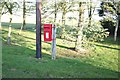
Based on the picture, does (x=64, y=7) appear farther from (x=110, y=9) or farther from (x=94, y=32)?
(x=110, y=9)

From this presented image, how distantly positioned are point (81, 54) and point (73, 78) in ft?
32.5

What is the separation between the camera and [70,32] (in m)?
18.2

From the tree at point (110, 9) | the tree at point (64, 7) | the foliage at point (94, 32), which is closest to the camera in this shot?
the tree at point (64, 7)

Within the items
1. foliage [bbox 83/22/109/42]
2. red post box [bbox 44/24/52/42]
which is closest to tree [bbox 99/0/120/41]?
foliage [bbox 83/22/109/42]

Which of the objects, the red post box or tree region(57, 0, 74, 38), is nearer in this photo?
the red post box

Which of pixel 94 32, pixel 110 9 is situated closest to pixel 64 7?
pixel 94 32

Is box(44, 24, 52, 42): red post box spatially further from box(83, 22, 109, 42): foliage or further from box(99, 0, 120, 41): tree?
box(99, 0, 120, 41): tree

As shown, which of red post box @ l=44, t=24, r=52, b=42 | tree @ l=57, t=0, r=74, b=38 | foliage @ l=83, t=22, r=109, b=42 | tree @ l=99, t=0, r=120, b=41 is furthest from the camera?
tree @ l=99, t=0, r=120, b=41

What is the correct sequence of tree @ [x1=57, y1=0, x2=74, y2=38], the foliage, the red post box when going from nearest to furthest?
the red post box → tree @ [x1=57, y1=0, x2=74, y2=38] → the foliage

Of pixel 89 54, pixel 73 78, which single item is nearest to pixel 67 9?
pixel 89 54

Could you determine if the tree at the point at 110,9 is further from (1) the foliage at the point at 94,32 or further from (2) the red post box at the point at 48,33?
(2) the red post box at the point at 48,33

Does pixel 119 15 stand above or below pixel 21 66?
above

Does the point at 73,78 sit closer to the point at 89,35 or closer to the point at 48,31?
the point at 48,31

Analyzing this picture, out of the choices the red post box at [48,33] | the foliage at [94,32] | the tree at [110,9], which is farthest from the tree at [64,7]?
the red post box at [48,33]
